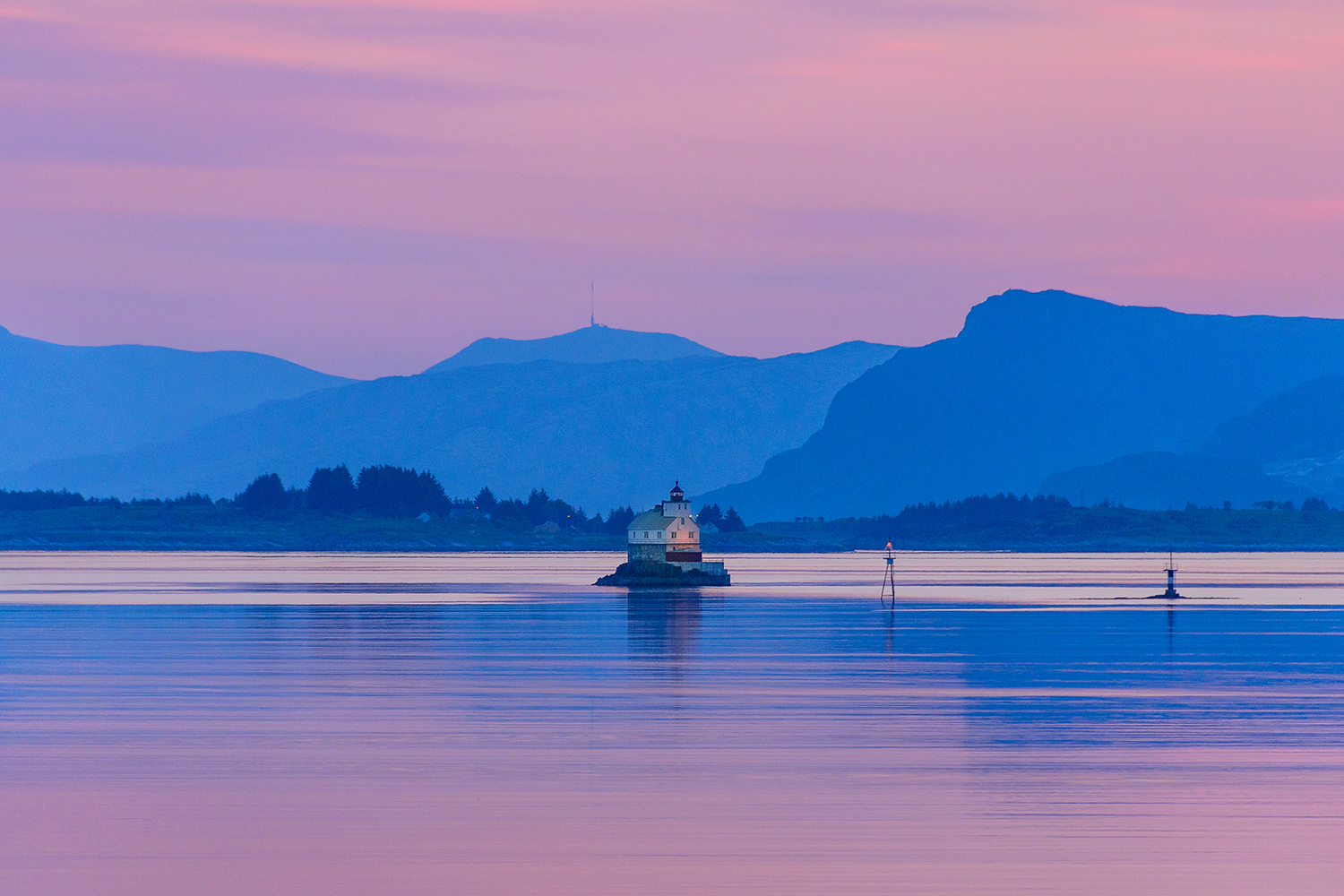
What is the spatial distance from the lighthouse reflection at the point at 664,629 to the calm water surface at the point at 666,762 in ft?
2.11

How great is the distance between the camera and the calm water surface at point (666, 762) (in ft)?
81.6

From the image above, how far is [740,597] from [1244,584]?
48158 millimetres

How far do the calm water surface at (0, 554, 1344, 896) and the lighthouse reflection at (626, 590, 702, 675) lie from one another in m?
0.64

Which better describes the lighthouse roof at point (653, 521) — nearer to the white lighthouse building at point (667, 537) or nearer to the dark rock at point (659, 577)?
the white lighthouse building at point (667, 537)

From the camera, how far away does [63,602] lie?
10569 centimetres

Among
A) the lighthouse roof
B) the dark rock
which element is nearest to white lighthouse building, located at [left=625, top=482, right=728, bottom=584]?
the lighthouse roof

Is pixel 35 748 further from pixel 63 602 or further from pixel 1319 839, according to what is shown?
pixel 63 602

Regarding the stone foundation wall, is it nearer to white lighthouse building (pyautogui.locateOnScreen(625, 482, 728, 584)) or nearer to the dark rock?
white lighthouse building (pyautogui.locateOnScreen(625, 482, 728, 584))

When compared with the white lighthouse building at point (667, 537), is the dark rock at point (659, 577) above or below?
below

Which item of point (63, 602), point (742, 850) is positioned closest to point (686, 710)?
point (742, 850)

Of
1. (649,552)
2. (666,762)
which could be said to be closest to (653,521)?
(649,552)

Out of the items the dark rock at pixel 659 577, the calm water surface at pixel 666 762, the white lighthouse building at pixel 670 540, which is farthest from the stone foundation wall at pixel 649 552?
the calm water surface at pixel 666 762

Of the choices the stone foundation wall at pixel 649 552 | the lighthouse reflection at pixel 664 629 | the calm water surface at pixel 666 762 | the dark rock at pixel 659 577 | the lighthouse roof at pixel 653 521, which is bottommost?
the calm water surface at pixel 666 762

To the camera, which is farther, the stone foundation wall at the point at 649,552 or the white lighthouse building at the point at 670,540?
the stone foundation wall at the point at 649,552
